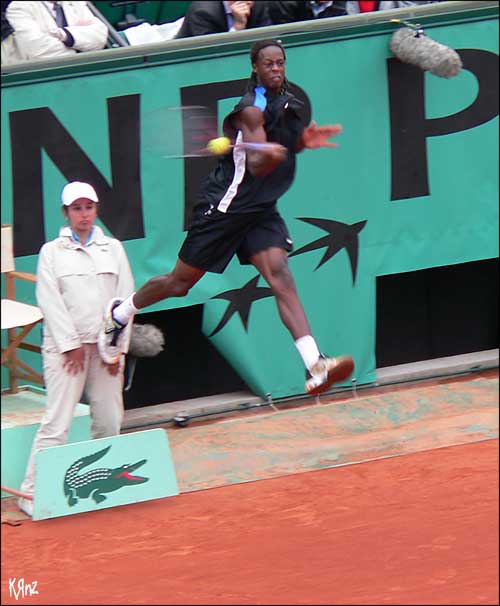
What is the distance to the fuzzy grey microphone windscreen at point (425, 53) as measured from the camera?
738 centimetres

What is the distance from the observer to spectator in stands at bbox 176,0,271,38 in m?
7.87

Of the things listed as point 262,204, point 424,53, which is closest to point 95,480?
point 262,204

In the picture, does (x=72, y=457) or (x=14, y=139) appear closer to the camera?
(x=72, y=457)

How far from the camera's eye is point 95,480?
695cm

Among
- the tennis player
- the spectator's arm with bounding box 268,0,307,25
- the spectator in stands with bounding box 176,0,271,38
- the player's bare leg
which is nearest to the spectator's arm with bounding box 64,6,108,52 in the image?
the spectator in stands with bounding box 176,0,271,38

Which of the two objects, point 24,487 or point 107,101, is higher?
point 107,101

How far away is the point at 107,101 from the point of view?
7.54 metres

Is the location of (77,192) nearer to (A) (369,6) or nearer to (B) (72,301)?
(B) (72,301)

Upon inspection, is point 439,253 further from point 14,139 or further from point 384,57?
point 14,139

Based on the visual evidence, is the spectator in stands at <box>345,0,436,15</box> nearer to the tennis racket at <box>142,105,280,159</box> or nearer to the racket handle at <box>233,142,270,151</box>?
the tennis racket at <box>142,105,280,159</box>

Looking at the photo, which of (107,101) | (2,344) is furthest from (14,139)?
(2,344)

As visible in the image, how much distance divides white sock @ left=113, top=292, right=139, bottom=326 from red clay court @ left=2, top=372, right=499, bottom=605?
1.19 m

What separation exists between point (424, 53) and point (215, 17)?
1379mm

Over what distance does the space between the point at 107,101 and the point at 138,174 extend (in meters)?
0.48
